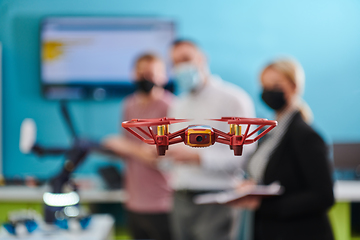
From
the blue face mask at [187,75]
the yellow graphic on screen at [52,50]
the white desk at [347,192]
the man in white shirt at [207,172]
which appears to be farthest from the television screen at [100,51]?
the blue face mask at [187,75]

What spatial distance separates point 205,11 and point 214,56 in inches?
Answer: 11.6

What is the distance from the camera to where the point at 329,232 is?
3.58ft

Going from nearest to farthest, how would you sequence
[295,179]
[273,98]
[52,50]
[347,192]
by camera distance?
[273,98] → [295,179] → [347,192] → [52,50]

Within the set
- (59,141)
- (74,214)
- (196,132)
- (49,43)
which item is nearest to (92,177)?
(59,141)

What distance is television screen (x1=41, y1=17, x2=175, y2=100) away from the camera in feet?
7.90

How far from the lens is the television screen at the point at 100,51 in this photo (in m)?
2.41

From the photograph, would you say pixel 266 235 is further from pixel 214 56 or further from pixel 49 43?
pixel 49 43

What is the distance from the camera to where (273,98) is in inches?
22.8

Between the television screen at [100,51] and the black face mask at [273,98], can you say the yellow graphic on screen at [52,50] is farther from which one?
the black face mask at [273,98]

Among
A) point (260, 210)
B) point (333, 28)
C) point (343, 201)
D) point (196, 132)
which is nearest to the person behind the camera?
point (196, 132)

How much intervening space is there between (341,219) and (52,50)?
198cm

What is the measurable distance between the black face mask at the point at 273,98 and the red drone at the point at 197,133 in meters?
0.22

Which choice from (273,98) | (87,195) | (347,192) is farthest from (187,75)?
(347,192)

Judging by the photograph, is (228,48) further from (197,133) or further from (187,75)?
(197,133)
